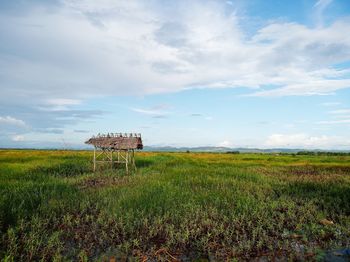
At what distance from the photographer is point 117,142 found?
74.1 ft

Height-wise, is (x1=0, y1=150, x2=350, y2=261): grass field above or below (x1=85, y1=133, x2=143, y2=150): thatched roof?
below

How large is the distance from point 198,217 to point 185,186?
4.65 m

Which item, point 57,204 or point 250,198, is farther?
point 250,198

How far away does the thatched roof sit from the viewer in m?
22.1

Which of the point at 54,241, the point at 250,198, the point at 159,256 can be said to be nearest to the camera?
the point at 159,256

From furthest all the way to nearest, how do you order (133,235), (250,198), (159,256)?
(250,198) → (133,235) → (159,256)

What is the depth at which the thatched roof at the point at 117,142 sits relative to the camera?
2209 centimetres

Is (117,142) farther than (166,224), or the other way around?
(117,142)

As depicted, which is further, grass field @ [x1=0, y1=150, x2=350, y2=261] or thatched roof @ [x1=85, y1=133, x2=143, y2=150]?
thatched roof @ [x1=85, y1=133, x2=143, y2=150]

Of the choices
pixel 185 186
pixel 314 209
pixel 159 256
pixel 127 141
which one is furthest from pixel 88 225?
pixel 127 141

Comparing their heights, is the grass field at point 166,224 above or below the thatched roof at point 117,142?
below

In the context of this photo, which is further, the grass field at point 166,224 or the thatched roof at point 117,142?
the thatched roof at point 117,142

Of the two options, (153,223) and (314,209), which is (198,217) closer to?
(153,223)

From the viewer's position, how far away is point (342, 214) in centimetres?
969
